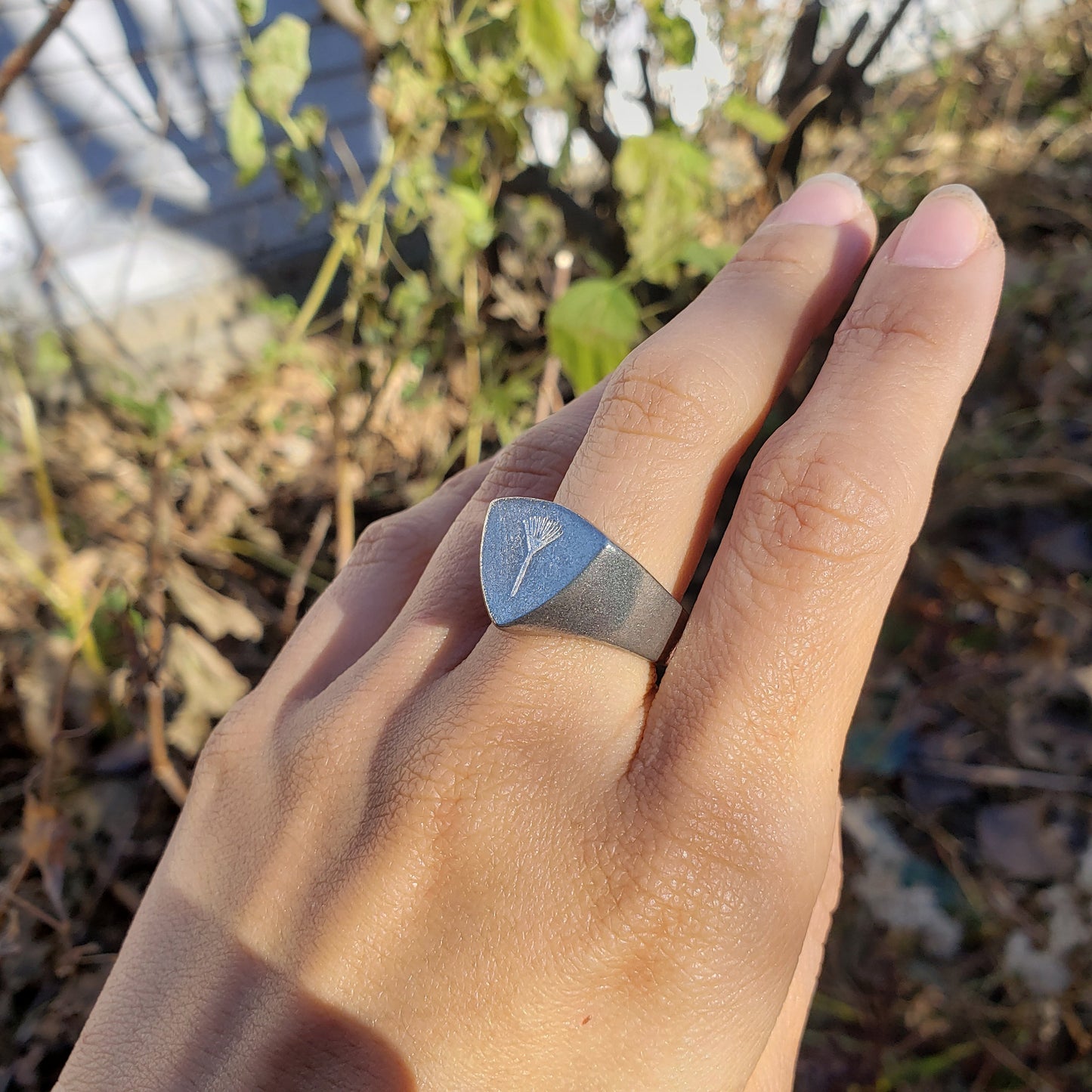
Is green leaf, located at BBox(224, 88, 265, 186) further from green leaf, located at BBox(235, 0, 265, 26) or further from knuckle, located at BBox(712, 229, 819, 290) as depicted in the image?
knuckle, located at BBox(712, 229, 819, 290)

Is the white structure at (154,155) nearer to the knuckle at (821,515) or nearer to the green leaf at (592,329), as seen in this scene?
the green leaf at (592,329)

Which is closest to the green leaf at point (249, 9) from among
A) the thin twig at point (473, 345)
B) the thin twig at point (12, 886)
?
the thin twig at point (473, 345)

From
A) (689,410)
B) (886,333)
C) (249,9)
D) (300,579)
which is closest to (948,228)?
(886,333)

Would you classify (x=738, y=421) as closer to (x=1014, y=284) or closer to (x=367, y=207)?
(x=367, y=207)

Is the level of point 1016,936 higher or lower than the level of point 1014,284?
lower

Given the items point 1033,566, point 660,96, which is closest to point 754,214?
point 660,96

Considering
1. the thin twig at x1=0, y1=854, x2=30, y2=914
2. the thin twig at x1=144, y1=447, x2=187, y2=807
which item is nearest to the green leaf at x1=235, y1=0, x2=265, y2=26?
the thin twig at x1=144, y1=447, x2=187, y2=807

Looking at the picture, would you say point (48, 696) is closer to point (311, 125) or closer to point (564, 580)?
point (311, 125)
